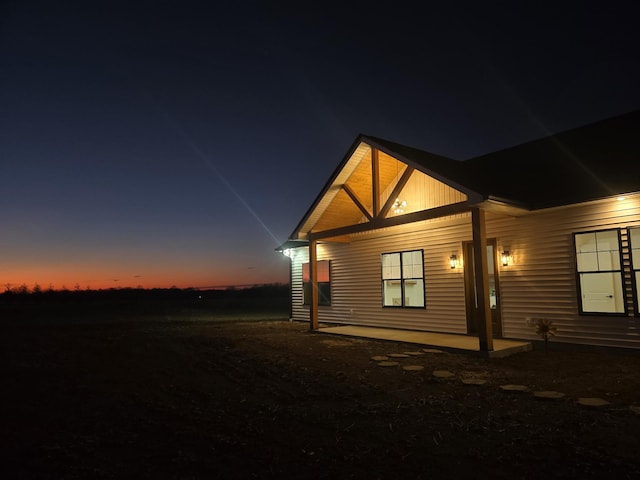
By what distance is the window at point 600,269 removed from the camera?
29.9 feet

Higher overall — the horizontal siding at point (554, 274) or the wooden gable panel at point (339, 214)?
the wooden gable panel at point (339, 214)

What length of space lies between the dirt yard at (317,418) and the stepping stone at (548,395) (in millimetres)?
69

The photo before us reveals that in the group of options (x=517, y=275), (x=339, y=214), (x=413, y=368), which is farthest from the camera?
(x=339, y=214)

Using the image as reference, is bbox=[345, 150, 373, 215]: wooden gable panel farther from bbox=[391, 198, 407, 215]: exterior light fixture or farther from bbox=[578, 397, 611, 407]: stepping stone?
bbox=[578, 397, 611, 407]: stepping stone

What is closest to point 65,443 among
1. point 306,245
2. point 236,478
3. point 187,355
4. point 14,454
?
point 14,454

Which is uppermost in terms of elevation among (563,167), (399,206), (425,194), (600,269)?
(563,167)

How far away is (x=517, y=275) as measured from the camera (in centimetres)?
1011

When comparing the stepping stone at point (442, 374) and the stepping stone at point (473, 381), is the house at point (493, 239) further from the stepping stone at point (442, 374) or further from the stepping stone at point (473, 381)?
the stepping stone at point (473, 381)

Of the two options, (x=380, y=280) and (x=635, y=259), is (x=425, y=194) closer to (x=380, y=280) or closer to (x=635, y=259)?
(x=380, y=280)

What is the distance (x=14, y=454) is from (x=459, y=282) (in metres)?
9.82

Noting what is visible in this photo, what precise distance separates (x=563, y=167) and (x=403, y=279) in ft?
16.9

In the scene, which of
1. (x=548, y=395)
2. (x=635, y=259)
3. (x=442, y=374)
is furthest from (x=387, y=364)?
(x=635, y=259)

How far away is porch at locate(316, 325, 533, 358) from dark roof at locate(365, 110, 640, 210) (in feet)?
9.87

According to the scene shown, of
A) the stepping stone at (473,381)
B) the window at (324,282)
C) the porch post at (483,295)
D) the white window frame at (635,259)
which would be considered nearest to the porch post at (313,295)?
the window at (324,282)
